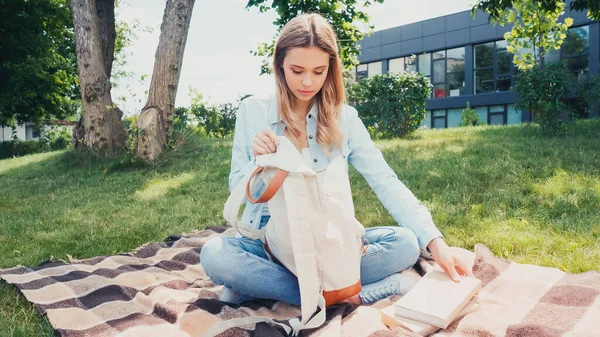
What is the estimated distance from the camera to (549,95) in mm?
7559

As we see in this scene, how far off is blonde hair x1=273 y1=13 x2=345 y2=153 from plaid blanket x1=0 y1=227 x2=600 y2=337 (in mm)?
865

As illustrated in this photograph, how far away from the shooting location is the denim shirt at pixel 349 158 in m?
2.29

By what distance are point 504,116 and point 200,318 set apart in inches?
851

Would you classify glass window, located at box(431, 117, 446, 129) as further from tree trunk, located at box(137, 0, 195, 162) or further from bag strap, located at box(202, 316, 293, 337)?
bag strap, located at box(202, 316, 293, 337)

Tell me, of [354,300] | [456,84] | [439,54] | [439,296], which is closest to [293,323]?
[354,300]

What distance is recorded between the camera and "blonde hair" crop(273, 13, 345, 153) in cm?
225

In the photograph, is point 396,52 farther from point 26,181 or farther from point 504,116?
point 26,181

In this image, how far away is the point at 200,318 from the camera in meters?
2.20

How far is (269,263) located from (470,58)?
22583mm

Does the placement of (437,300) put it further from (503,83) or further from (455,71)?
(455,71)

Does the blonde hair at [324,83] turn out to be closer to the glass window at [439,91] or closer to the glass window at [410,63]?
the glass window at [410,63]

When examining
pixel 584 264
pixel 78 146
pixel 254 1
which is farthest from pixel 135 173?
pixel 584 264

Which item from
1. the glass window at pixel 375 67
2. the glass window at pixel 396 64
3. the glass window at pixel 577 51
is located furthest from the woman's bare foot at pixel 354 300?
the glass window at pixel 375 67

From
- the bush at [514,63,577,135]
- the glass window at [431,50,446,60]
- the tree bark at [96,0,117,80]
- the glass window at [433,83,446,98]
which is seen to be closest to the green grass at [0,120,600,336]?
the bush at [514,63,577,135]
